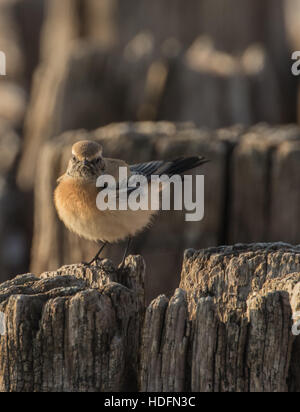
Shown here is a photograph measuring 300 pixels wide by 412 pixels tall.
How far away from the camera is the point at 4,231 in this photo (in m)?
7.82

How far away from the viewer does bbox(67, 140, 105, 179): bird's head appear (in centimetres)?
534

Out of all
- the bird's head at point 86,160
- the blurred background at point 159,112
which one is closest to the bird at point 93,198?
the bird's head at point 86,160

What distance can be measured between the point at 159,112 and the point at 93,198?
3388mm

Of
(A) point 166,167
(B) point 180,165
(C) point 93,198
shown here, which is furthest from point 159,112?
A: (C) point 93,198

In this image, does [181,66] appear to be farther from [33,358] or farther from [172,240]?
[33,358]

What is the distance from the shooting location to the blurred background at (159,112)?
6227mm

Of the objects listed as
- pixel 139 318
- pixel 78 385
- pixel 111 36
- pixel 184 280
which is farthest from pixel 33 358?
pixel 111 36

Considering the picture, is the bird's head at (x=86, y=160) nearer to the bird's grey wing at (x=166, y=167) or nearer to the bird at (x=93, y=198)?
the bird at (x=93, y=198)

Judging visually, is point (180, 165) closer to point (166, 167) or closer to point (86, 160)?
point (166, 167)

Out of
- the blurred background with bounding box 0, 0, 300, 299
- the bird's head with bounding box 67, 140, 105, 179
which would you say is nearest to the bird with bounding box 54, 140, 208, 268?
the bird's head with bounding box 67, 140, 105, 179

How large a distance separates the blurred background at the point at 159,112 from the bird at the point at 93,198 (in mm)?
651

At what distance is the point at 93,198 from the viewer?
554 cm

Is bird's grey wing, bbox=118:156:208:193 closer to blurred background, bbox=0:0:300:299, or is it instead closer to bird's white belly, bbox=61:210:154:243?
bird's white belly, bbox=61:210:154:243

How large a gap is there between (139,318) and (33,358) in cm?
49
